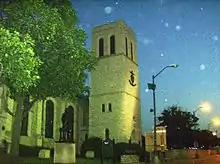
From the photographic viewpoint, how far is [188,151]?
5331 centimetres

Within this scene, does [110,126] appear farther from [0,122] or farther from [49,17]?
[49,17]

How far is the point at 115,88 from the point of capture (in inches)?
2307

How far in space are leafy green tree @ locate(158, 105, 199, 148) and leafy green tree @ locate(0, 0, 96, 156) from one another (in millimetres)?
44319

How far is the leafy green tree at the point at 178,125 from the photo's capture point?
226 ft

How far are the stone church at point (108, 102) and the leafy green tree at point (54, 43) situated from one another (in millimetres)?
25967

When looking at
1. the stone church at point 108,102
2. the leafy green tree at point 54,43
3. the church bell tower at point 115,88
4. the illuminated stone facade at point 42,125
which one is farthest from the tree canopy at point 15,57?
the church bell tower at point 115,88

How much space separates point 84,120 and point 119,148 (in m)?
17.6

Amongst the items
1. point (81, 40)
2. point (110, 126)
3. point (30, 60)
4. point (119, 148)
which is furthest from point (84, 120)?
point (30, 60)

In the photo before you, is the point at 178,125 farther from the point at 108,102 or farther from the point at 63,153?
the point at 63,153

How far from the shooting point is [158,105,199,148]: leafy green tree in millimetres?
68875

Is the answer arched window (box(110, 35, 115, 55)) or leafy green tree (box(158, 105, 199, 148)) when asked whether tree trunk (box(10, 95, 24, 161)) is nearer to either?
arched window (box(110, 35, 115, 55))

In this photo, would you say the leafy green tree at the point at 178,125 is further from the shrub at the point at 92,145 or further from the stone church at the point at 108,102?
the shrub at the point at 92,145

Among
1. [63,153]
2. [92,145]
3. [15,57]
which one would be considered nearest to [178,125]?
[92,145]

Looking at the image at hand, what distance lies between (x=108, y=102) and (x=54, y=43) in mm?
34826
